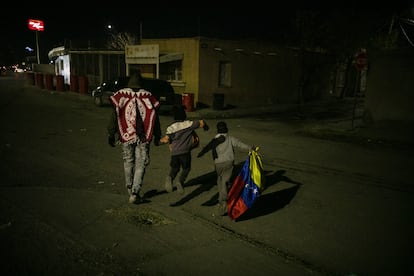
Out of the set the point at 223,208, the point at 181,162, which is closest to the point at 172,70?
the point at 181,162

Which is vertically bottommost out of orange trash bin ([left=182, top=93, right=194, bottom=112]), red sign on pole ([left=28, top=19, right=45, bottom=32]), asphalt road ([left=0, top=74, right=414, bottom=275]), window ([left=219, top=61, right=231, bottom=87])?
asphalt road ([left=0, top=74, right=414, bottom=275])

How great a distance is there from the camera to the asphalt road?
407cm

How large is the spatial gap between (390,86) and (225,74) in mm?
10623

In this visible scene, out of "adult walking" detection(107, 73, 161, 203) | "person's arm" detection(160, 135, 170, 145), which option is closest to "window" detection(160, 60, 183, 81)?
"person's arm" detection(160, 135, 170, 145)

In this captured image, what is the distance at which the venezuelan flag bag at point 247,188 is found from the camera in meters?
5.10

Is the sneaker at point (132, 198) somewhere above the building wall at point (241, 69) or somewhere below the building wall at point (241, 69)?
below

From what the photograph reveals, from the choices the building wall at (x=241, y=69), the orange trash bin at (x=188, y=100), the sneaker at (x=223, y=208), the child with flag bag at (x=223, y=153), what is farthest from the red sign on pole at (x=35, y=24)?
the sneaker at (x=223, y=208)

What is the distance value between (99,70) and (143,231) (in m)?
27.2

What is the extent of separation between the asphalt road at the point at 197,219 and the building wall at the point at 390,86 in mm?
4380

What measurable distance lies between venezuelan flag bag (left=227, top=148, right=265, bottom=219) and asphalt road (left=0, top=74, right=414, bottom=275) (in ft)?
0.73

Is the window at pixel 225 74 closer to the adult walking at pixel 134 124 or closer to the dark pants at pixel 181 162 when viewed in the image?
the dark pants at pixel 181 162

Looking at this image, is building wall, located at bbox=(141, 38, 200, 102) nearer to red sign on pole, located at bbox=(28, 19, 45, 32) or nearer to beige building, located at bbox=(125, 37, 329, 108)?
beige building, located at bbox=(125, 37, 329, 108)

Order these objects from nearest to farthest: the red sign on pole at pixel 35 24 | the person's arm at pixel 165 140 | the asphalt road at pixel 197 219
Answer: the asphalt road at pixel 197 219 < the person's arm at pixel 165 140 < the red sign on pole at pixel 35 24

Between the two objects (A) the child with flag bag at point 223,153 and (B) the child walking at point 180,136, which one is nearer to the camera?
(A) the child with flag bag at point 223,153
